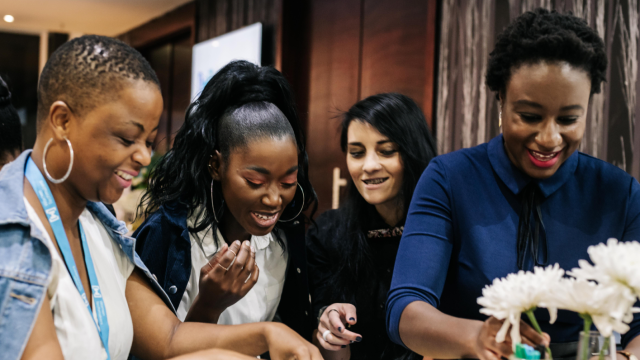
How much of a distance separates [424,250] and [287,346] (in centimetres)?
39

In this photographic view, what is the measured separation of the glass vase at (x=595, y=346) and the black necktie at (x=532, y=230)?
1.69ft

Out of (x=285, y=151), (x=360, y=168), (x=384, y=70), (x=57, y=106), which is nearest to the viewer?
(x=57, y=106)

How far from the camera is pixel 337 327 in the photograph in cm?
156

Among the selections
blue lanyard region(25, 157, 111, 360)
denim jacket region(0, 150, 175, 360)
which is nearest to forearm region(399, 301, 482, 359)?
blue lanyard region(25, 157, 111, 360)

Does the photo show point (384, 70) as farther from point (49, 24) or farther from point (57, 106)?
point (49, 24)

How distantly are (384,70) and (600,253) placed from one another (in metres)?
3.09

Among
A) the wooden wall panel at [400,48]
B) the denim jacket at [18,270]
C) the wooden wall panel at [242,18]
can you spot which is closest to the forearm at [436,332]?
the denim jacket at [18,270]

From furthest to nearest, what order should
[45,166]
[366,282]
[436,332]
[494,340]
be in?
[366,282] → [436,332] → [45,166] → [494,340]

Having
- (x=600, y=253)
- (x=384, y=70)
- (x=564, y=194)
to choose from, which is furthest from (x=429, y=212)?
(x=384, y=70)

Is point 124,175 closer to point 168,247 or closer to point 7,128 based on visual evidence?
point 168,247

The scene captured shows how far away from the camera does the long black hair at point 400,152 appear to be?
209 cm

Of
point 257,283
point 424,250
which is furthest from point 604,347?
point 257,283

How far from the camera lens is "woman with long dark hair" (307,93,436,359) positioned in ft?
6.64

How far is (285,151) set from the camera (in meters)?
1.66
